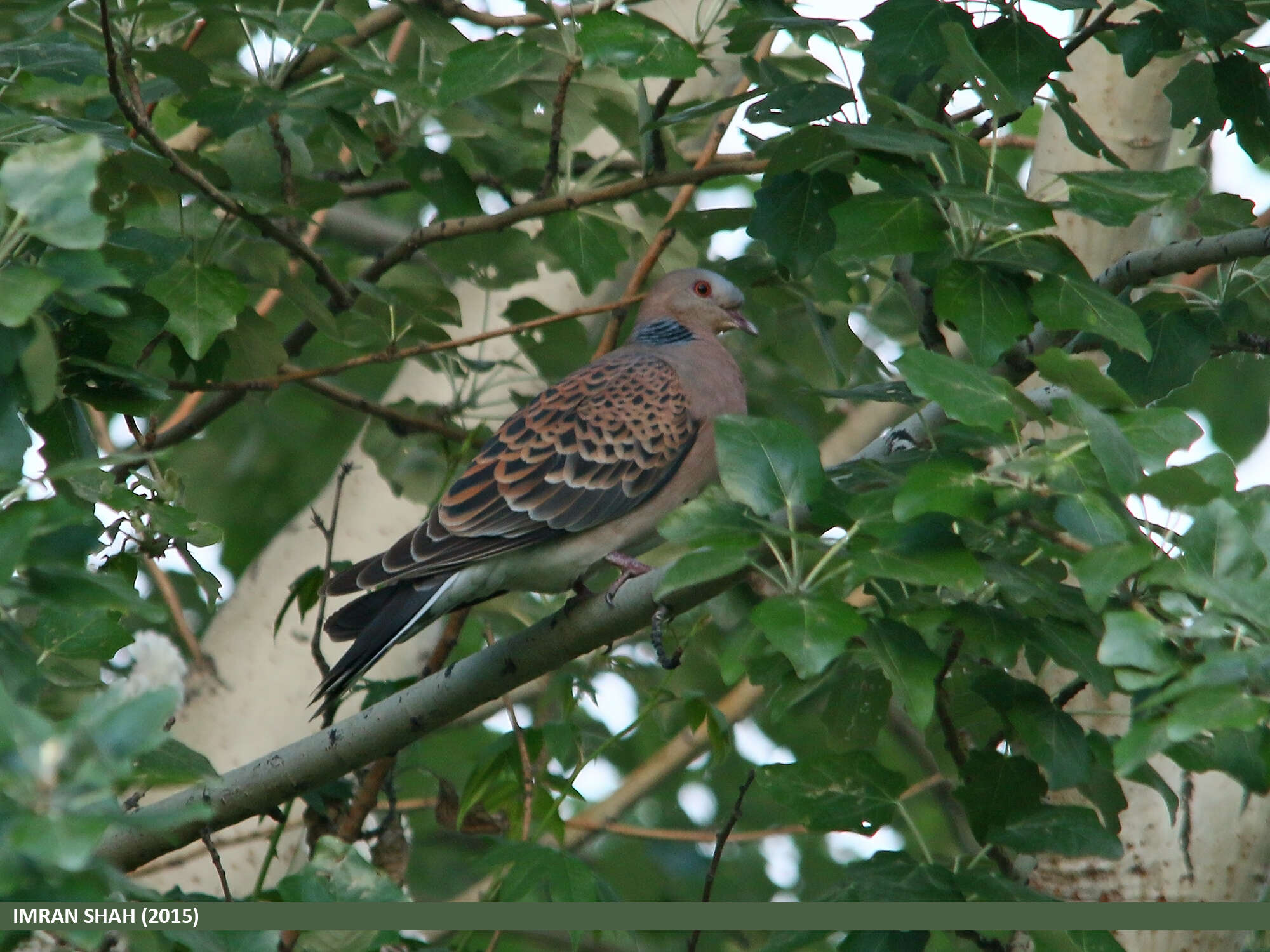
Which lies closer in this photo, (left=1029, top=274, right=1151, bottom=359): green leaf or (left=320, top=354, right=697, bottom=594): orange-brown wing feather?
(left=1029, top=274, right=1151, bottom=359): green leaf

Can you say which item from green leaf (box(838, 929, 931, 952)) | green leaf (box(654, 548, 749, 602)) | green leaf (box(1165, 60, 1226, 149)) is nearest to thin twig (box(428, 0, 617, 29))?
green leaf (box(1165, 60, 1226, 149))

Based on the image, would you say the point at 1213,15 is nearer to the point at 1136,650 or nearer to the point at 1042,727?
the point at 1042,727

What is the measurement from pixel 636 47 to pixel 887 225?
0.46 metres

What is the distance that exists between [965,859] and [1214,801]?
0.88 metres

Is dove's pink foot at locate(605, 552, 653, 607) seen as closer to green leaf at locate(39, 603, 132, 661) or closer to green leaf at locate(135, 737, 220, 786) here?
green leaf at locate(135, 737, 220, 786)

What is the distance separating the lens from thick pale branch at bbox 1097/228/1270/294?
211cm

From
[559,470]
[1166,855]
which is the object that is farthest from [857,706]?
[559,470]

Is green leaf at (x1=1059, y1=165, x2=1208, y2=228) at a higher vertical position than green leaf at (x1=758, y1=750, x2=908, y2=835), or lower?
higher

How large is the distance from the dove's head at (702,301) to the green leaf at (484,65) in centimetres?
113

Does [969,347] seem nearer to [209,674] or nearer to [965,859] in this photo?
[965,859]

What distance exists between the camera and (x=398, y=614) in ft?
8.50

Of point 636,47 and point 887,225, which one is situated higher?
point 636,47

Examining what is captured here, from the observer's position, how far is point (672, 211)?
332 cm

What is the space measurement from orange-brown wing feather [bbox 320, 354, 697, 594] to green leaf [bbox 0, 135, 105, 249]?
1292mm
